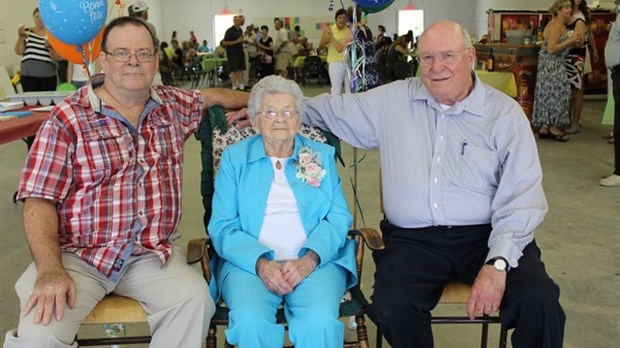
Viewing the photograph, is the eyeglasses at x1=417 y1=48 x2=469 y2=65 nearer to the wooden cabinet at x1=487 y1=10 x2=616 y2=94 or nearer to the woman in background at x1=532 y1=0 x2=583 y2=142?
the woman in background at x1=532 y1=0 x2=583 y2=142

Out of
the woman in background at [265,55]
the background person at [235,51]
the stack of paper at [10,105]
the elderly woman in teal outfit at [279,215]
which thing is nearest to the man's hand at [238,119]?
the elderly woman in teal outfit at [279,215]

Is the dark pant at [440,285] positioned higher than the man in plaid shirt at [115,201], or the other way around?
the man in plaid shirt at [115,201]

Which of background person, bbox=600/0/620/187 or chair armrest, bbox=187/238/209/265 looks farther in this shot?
background person, bbox=600/0/620/187

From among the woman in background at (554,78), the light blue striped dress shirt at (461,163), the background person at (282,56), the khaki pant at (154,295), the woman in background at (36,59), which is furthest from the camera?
the background person at (282,56)

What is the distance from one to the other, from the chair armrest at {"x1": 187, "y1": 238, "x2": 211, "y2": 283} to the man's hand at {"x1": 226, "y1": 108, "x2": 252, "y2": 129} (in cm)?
55

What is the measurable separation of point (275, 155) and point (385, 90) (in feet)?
1.66

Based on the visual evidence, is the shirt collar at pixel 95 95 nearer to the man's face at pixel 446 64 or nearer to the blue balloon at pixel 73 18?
the blue balloon at pixel 73 18

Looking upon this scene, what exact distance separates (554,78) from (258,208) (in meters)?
5.17

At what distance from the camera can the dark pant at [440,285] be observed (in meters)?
1.91

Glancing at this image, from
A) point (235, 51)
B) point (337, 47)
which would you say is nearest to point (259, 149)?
point (337, 47)

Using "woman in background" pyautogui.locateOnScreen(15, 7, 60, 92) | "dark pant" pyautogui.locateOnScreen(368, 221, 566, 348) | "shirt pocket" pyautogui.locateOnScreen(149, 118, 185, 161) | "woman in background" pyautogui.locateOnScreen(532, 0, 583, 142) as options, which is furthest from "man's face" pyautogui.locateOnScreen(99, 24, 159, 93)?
"woman in background" pyautogui.locateOnScreen(532, 0, 583, 142)

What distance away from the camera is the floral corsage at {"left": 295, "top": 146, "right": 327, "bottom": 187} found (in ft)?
7.20

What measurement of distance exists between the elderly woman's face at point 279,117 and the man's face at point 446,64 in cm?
49

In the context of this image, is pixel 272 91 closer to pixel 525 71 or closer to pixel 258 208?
pixel 258 208
